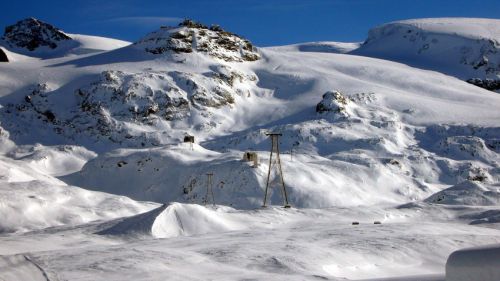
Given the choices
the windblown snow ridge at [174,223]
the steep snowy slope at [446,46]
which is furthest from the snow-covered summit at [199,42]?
the windblown snow ridge at [174,223]

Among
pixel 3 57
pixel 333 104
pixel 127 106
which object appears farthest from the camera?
pixel 3 57

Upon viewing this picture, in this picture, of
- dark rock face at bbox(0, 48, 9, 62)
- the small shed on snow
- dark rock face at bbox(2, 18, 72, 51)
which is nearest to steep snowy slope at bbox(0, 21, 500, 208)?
the small shed on snow

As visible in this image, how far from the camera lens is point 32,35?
345ft

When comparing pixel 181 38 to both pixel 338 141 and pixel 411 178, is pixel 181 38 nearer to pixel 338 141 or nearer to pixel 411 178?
pixel 338 141

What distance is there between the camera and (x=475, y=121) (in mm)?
61719

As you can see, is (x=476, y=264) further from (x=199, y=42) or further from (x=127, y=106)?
(x=199, y=42)

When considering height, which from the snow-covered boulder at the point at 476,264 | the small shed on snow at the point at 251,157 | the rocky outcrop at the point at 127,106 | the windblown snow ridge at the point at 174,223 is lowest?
the windblown snow ridge at the point at 174,223

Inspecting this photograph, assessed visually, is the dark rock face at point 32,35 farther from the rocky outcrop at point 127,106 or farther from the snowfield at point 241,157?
the rocky outcrop at point 127,106

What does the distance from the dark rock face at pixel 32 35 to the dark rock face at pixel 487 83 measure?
230ft

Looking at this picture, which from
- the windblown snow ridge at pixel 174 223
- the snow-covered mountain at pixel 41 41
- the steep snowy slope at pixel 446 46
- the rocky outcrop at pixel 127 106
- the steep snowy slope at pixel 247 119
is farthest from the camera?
the snow-covered mountain at pixel 41 41

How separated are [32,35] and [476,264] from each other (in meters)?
107

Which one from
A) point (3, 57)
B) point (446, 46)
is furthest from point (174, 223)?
point (446, 46)

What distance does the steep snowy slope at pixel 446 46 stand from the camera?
294 feet

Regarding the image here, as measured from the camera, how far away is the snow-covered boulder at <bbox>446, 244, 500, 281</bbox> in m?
8.80
